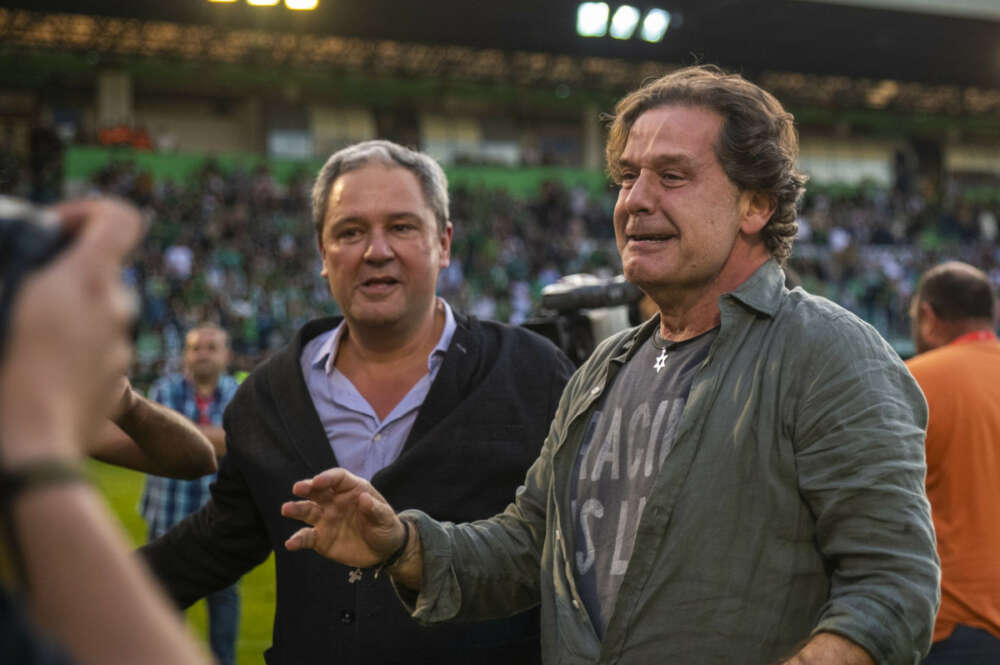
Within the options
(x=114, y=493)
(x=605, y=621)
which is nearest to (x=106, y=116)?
(x=114, y=493)

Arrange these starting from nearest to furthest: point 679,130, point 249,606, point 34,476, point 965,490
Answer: point 34,476 → point 679,130 → point 965,490 → point 249,606

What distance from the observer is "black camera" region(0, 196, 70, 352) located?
77cm

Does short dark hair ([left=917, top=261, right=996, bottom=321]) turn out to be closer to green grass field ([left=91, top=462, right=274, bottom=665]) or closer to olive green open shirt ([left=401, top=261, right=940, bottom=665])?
olive green open shirt ([left=401, top=261, right=940, bottom=665])

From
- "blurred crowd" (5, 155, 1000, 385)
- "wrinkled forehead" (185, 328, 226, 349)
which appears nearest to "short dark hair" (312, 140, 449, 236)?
"wrinkled forehead" (185, 328, 226, 349)

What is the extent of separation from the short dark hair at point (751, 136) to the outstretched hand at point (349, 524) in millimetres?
871

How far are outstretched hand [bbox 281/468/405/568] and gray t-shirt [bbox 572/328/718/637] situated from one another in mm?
343

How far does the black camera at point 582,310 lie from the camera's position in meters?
3.54

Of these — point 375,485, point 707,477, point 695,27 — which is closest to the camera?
point 707,477

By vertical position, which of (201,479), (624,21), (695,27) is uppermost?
(695,27)

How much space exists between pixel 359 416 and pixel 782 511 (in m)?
1.25

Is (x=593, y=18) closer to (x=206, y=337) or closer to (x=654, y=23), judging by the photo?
(x=654, y=23)

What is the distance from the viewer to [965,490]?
11.1ft

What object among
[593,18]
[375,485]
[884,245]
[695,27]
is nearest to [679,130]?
[375,485]

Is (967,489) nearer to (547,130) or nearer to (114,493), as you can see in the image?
(114,493)
